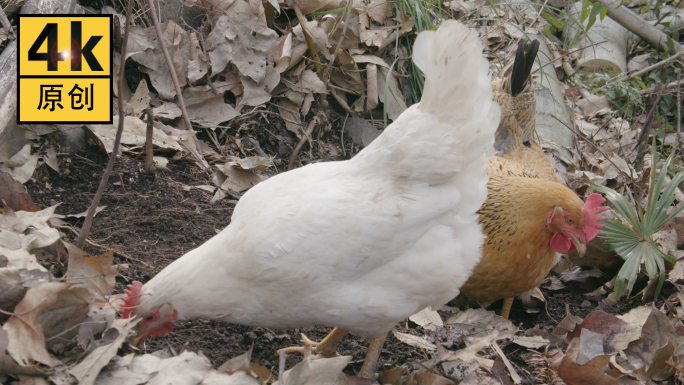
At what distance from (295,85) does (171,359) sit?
239 centimetres

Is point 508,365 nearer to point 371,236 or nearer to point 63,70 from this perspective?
Result: point 371,236

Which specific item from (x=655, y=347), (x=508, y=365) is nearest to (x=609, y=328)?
(x=655, y=347)

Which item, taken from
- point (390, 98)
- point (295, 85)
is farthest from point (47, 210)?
point (390, 98)

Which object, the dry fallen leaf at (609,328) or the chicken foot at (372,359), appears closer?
the chicken foot at (372,359)

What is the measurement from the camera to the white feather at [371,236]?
6.56 feet

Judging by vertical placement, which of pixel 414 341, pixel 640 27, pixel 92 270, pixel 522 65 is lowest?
pixel 414 341

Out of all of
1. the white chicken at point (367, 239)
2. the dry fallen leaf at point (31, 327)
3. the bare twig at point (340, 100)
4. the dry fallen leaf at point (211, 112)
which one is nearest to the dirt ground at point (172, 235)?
the white chicken at point (367, 239)

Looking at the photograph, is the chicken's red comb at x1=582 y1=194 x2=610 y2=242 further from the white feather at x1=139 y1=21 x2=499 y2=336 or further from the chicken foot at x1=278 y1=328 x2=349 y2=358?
the chicken foot at x1=278 y1=328 x2=349 y2=358

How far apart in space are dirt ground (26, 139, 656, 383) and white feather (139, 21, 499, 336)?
12.5 inches

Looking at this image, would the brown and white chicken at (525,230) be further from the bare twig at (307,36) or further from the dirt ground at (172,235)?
the bare twig at (307,36)

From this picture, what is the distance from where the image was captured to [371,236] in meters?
2.02

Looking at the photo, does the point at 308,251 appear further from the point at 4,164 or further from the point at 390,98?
the point at 390,98

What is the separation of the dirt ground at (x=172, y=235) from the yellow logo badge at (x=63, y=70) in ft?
0.80

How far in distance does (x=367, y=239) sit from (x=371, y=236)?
20 millimetres
